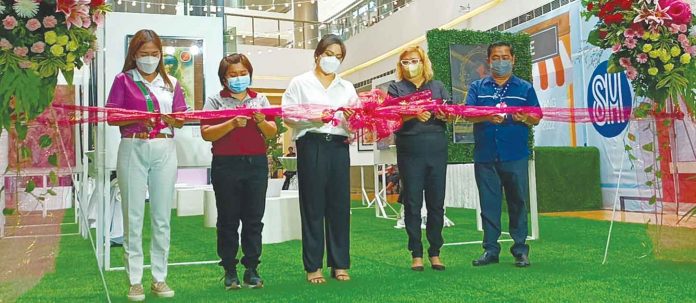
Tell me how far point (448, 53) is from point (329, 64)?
7.62 ft

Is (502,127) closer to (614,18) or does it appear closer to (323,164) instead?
(614,18)

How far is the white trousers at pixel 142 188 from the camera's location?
2861 millimetres

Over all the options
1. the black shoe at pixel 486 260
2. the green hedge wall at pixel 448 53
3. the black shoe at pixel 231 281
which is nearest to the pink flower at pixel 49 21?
the black shoe at pixel 231 281

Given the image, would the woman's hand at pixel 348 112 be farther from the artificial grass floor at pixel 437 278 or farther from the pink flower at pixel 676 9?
the pink flower at pixel 676 9

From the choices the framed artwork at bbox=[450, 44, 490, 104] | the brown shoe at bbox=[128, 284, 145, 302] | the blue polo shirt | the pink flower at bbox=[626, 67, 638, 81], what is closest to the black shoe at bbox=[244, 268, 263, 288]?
the brown shoe at bbox=[128, 284, 145, 302]

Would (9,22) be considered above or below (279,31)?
below

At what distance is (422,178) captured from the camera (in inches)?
139

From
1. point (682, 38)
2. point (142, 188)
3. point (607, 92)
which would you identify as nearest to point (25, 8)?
point (142, 188)

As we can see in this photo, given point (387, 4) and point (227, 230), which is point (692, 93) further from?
point (387, 4)

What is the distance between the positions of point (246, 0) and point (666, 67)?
46.4 feet

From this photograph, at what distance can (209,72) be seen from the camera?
4.64 meters

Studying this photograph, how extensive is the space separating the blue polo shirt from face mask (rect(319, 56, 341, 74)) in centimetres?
100

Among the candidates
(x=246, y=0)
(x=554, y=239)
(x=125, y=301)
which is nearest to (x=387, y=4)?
(x=246, y=0)

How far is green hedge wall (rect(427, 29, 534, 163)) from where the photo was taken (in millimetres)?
5281
